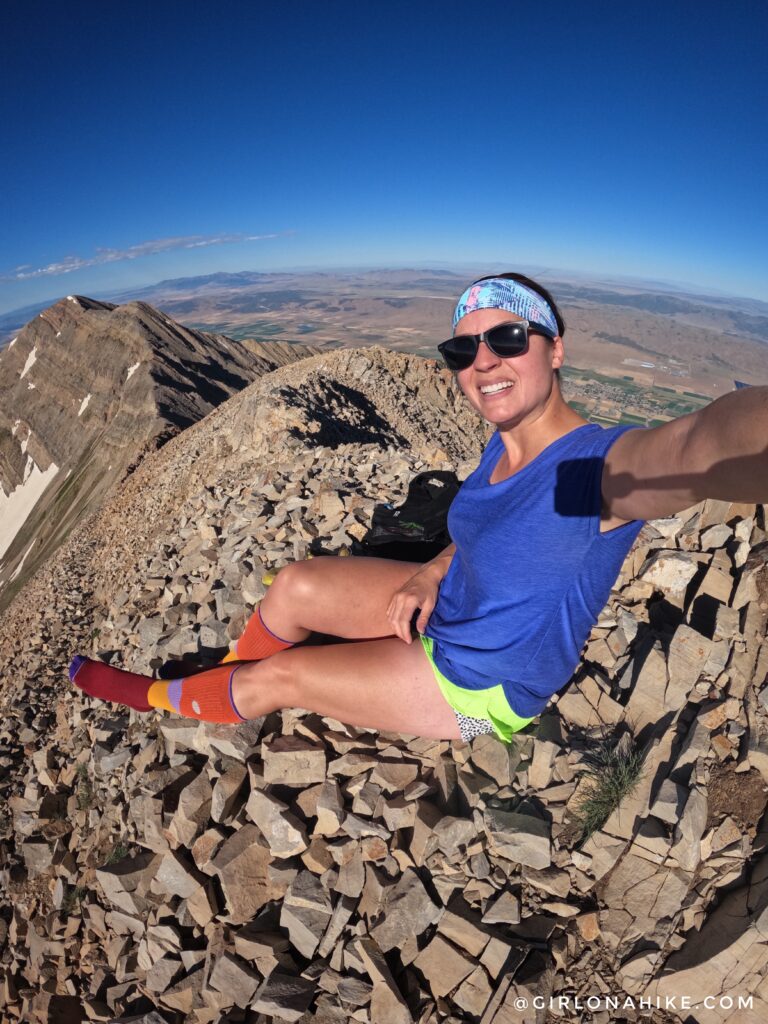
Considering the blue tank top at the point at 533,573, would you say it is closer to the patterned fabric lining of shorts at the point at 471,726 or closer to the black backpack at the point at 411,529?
the patterned fabric lining of shorts at the point at 471,726

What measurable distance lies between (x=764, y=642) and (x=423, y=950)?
9.07ft

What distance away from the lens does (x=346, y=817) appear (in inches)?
125

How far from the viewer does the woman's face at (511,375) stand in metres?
2.68

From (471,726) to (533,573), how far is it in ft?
3.63

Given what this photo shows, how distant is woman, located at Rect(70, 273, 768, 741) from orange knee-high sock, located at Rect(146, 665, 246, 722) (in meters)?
0.02

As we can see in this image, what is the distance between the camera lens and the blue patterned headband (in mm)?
2742

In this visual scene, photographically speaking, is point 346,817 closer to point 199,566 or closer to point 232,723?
point 232,723

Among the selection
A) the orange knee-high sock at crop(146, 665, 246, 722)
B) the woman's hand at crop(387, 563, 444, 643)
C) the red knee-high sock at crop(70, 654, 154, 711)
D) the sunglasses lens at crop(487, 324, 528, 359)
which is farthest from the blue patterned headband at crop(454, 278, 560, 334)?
the red knee-high sock at crop(70, 654, 154, 711)

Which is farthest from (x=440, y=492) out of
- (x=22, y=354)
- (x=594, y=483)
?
(x=22, y=354)

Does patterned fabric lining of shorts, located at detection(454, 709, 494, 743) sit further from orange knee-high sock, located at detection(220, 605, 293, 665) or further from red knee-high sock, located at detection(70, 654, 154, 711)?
red knee-high sock, located at detection(70, 654, 154, 711)

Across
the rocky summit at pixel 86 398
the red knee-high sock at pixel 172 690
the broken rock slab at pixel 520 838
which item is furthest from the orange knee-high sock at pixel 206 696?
the rocky summit at pixel 86 398

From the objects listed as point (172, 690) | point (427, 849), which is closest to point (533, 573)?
point (427, 849)

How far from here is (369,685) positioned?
2.98 meters

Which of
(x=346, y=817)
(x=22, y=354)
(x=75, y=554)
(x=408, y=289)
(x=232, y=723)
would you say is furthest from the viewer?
(x=408, y=289)
